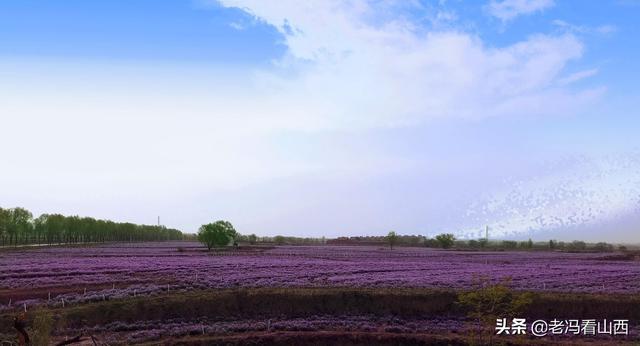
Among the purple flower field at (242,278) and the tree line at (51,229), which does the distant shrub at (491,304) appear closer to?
the purple flower field at (242,278)

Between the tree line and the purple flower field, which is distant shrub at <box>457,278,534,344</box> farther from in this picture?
the tree line

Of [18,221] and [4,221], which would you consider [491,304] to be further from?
[18,221]

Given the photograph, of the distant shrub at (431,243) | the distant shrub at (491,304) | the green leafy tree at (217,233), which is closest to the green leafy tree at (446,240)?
the distant shrub at (431,243)

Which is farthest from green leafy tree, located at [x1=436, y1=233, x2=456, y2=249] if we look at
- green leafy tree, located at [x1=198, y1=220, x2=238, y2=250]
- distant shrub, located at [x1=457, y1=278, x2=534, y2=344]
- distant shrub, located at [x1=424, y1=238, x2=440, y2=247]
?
distant shrub, located at [x1=457, y1=278, x2=534, y2=344]

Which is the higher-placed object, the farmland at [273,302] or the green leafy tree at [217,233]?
the green leafy tree at [217,233]

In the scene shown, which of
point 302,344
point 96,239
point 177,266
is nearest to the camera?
point 302,344

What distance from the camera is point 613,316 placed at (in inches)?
1527

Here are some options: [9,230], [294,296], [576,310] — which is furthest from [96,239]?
[576,310]

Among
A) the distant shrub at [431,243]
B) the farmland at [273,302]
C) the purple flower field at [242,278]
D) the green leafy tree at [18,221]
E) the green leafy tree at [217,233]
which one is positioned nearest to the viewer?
the farmland at [273,302]

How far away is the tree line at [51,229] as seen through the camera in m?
113

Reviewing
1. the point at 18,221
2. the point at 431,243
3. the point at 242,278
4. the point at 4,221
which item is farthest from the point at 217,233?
the point at 431,243

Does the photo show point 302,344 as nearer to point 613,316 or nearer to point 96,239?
point 613,316

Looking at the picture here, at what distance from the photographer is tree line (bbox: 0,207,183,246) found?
372ft

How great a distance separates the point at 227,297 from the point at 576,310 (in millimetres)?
27016
